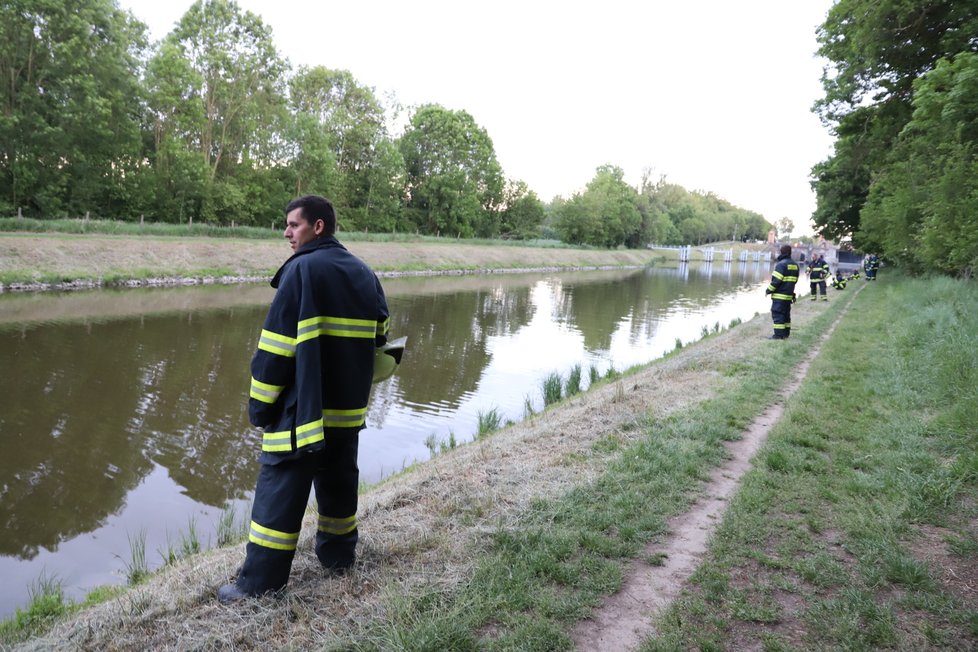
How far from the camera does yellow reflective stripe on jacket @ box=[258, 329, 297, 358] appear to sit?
3031 mm

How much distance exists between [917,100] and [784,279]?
5.49 metres

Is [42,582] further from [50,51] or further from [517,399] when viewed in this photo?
[50,51]

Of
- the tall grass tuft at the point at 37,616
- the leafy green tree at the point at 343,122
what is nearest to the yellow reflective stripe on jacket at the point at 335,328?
the tall grass tuft at the point at 37,616

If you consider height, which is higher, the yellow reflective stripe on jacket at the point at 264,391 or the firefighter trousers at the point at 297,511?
the yellow reflective stripe on jacket at the point at 264,391

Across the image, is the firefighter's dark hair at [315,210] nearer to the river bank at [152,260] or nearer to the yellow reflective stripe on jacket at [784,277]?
the yellow reflective stripe on jacket at [784,277]

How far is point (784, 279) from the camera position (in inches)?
499

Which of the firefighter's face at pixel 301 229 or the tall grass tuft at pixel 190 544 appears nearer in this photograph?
the firefighter's face at pixel 301 229

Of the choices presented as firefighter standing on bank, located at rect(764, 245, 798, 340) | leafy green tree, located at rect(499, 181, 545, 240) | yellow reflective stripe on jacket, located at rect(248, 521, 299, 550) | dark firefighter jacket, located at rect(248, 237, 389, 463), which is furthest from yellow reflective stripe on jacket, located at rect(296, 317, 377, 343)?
leafy green tree, located at rect(499, 181, 545, 240)

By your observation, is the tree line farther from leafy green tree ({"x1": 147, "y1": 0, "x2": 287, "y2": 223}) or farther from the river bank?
the river bank

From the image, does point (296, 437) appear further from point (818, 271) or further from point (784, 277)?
point (818, 271)

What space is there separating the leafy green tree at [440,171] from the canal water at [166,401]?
130ft

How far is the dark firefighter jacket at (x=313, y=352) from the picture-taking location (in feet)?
9.78

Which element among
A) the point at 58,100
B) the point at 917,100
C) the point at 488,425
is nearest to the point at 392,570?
the point at 488,425

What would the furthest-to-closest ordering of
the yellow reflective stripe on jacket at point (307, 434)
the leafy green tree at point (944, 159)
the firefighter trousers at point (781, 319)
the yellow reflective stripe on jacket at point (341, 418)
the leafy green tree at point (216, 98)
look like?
the leafy green tree at point (216, 98), the firefighter trousers at point (781, 319), the leafy green tree at point (944, 159), the yellow reflective stripe on jacket at point (341, 418), the yellow reflective stripe on jacket at point (307, 434)
